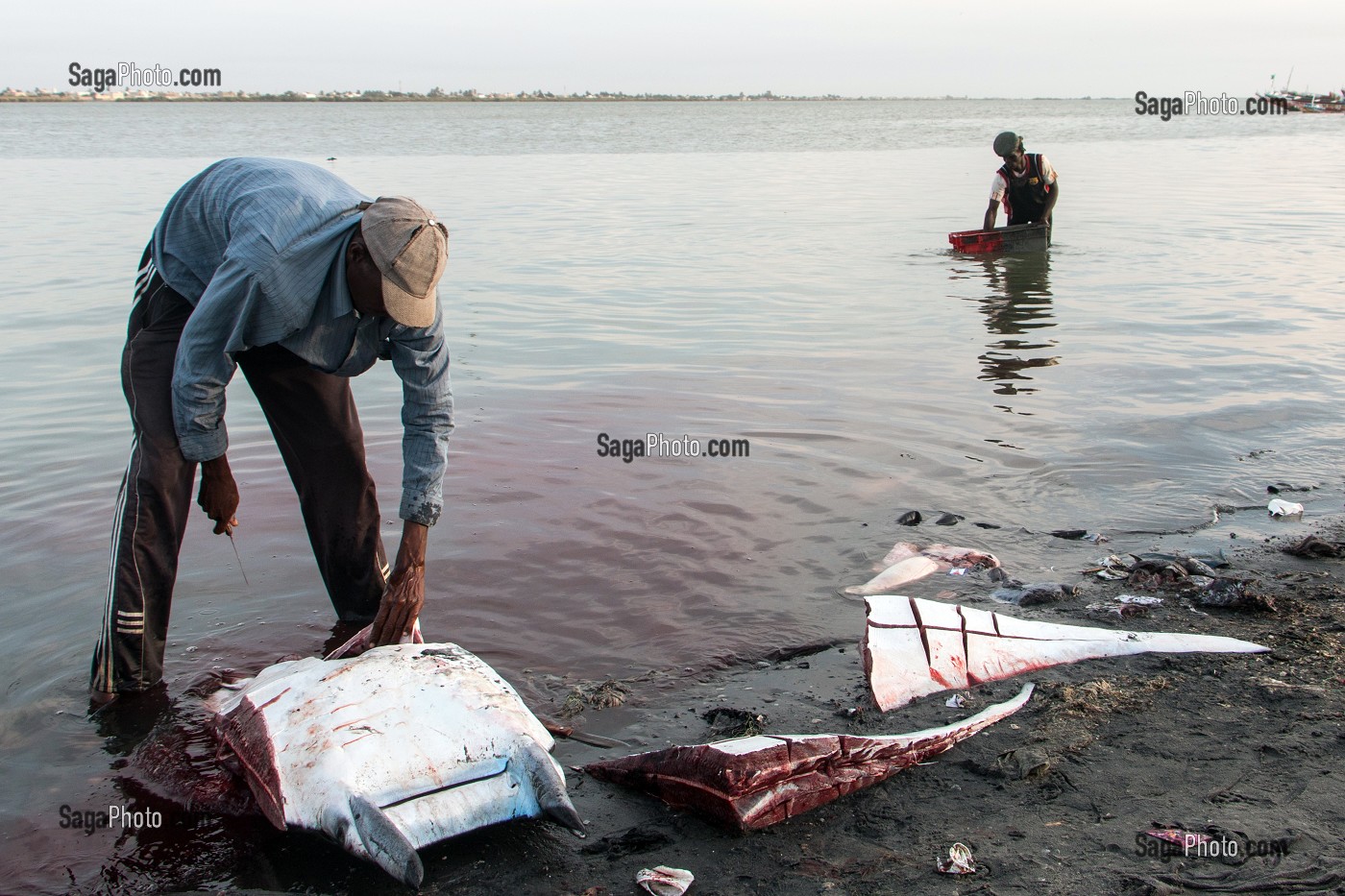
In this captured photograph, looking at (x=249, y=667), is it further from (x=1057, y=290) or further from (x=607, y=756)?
(x=1057, y=290)

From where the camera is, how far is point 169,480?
11.5 feet

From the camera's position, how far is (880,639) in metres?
3.84

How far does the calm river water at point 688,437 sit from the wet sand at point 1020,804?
0.48 metres

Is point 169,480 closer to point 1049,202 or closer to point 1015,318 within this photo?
point 1015,318

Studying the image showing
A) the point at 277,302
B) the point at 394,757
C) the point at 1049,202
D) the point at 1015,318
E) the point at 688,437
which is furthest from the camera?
the point at 1049,202

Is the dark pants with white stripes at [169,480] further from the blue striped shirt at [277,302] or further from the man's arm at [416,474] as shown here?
the man's arm at [416,474]

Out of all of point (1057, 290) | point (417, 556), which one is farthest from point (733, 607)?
point (1057, 290)

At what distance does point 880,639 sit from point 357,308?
214 cm

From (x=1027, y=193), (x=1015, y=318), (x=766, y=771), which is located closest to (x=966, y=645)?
(x=766, y=771)

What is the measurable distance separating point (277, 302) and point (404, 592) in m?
1.00

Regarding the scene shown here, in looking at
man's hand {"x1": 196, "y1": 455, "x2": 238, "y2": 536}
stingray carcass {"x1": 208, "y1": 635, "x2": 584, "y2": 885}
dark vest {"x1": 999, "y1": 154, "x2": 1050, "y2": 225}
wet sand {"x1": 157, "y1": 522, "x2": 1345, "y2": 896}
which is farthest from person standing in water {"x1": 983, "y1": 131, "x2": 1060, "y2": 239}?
stingray carcass {"x1": 208, "y1": 635, "x2": 584, "y2": 885}

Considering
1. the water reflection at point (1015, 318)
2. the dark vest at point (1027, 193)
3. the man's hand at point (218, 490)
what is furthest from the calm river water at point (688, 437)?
the man's hand at point (218, 490)

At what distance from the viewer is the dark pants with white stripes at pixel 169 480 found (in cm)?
345

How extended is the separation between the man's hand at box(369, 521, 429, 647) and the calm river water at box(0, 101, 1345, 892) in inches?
27.6
